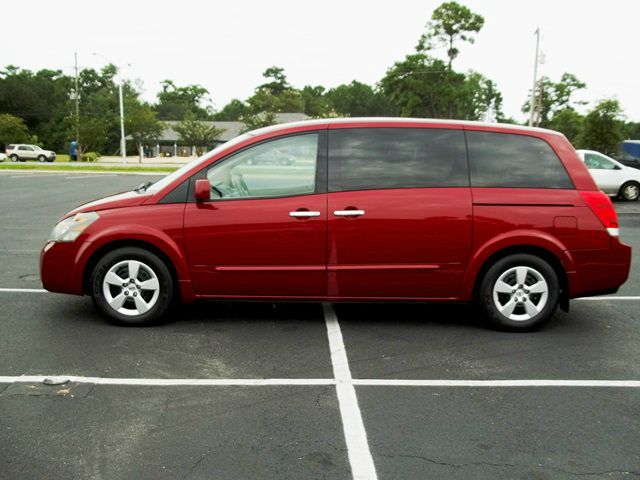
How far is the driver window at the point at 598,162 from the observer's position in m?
18.8

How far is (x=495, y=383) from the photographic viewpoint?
14.2ft

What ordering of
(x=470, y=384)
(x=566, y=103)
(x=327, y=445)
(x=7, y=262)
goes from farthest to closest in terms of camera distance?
(x=566, y=103), (x=7, y=262), (x=470, y=384), (x=327, y=445)

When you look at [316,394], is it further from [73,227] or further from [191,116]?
[191,116]

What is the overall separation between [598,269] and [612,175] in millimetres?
14952

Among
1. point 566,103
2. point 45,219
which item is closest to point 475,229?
point 45,219

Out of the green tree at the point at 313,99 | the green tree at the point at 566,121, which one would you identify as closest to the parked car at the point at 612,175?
the green tree at the point at 566,121

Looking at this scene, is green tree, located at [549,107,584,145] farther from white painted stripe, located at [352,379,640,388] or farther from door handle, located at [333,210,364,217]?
white painted stripe, located at [352,379,640,388]

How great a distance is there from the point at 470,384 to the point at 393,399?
2.04 feet

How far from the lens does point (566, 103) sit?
251ft

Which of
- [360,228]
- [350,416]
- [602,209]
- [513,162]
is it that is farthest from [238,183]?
[602,209]

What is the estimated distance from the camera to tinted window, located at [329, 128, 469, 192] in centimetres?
547

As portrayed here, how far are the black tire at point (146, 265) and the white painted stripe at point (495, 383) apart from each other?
201 cm

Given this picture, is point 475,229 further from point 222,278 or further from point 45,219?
point 45,219

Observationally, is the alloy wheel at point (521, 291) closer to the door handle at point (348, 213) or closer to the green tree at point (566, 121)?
the door handle at point (348, 213)
